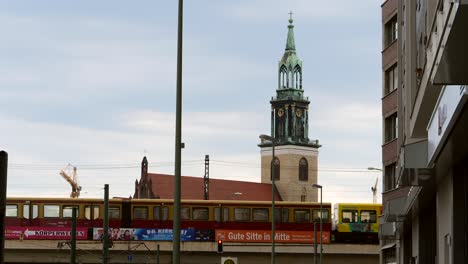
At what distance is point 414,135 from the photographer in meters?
23.7

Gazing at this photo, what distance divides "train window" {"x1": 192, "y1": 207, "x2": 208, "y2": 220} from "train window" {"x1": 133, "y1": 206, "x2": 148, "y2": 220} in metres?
3.02

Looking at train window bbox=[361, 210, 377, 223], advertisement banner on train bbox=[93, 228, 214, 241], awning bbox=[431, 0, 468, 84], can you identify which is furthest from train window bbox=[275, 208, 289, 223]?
awning bbox=[431, 0, 468, 84]

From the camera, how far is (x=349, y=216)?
76375 mm

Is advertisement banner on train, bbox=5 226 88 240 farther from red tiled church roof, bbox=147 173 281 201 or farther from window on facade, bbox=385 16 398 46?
red tiled church roof, bbox=147 173 281 201

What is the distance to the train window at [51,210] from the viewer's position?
74494 millimetres

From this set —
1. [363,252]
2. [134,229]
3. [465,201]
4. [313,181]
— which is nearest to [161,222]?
[134,229]

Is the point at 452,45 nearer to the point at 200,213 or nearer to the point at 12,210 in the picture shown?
the point at 12,210

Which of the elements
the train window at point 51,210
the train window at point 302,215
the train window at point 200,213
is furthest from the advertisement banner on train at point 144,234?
the train window at point 302,215

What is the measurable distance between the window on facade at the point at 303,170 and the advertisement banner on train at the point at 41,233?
12061 cm

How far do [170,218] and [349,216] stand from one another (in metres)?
11.3

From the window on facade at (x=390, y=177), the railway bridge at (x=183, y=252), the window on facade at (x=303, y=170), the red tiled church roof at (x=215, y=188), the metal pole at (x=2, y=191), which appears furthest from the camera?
the window on facade at (x=303, y=170)

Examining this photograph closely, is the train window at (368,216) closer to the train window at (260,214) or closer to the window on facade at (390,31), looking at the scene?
the train window at (260,214)

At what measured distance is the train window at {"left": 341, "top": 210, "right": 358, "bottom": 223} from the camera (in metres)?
75.6

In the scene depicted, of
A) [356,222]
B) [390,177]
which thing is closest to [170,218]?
[356,222]
